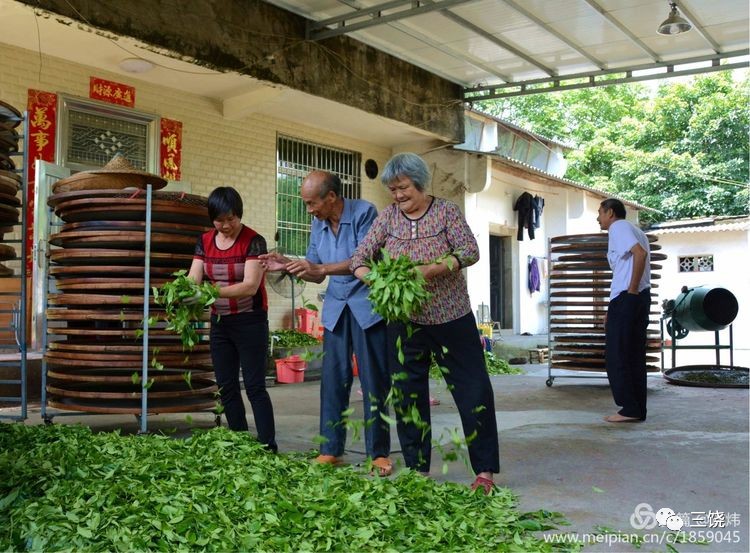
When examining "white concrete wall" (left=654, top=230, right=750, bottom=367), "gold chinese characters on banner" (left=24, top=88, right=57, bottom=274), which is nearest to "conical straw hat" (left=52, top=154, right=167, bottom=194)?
"gold chinese characters on banner" (left=24, top=88, right=57, bottom=274)

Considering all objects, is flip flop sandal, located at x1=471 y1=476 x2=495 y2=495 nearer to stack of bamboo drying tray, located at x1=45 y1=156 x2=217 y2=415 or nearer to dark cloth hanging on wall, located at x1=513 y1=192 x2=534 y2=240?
stack of bamboo drying tray, located at x1=45 y1=156 x2=217 y2=415

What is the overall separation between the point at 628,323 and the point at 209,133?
645 centimetres

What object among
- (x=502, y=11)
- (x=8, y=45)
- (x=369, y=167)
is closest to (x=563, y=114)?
(x=369, y=167)

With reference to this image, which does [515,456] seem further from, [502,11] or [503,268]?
[503,268]

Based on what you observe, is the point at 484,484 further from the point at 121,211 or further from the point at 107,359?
the point at 121,211

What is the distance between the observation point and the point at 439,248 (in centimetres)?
393

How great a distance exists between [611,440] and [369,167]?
27.1 feet

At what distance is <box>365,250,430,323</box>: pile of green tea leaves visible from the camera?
3660 mm

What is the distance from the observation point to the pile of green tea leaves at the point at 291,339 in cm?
1033

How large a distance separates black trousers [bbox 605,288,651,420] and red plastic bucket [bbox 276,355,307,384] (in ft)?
15.6

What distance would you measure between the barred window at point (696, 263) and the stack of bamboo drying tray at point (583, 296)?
15.5m

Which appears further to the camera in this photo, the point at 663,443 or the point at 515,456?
the point at 663,443

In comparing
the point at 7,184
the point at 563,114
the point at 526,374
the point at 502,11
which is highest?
the point at 563,114

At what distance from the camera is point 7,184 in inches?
157
